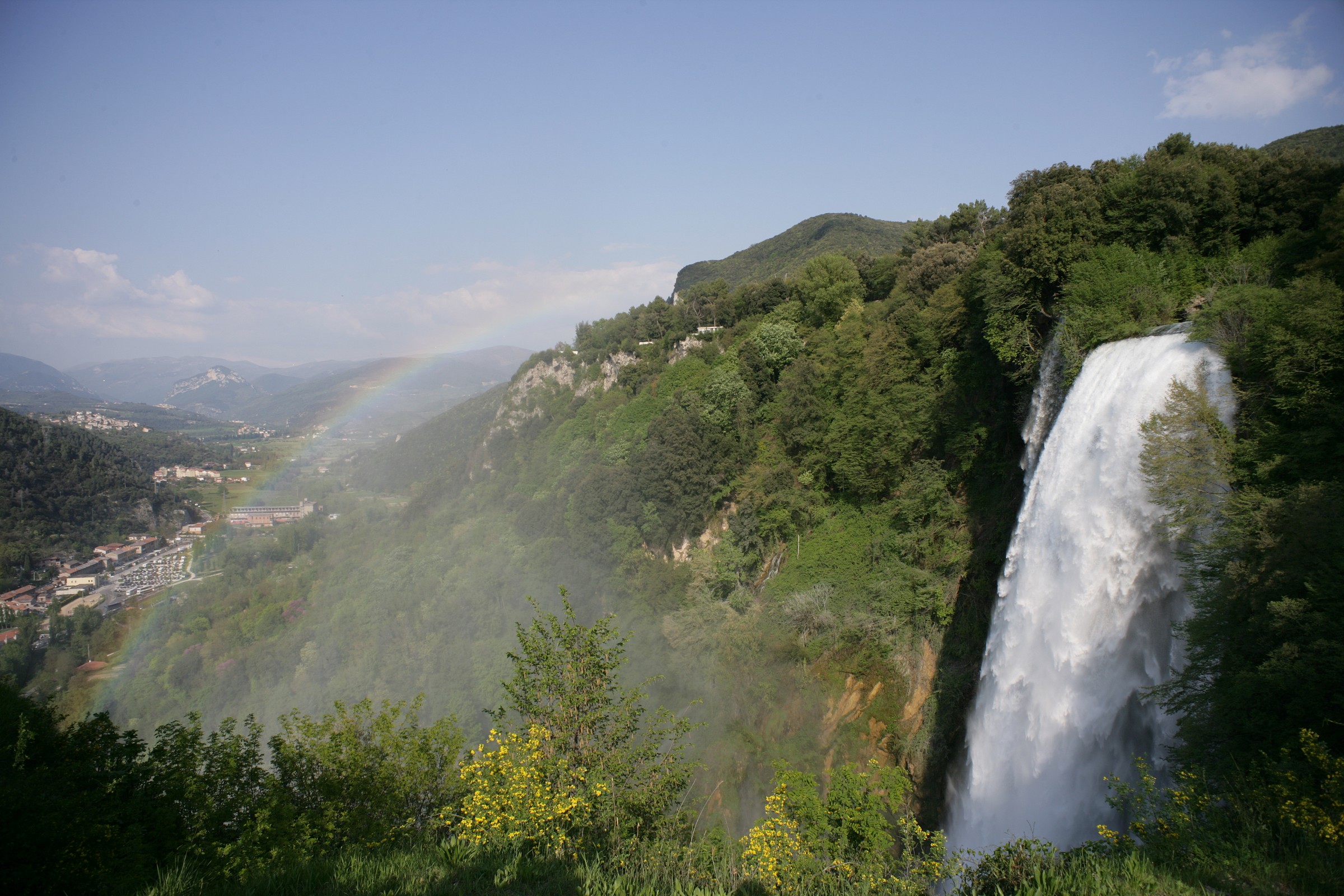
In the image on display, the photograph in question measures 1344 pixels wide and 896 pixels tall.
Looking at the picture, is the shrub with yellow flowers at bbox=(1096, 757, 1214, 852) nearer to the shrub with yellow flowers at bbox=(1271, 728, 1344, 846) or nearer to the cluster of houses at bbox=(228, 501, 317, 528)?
the shrub with yellow flowers at bbox=(1271, 728, 1344, 846)

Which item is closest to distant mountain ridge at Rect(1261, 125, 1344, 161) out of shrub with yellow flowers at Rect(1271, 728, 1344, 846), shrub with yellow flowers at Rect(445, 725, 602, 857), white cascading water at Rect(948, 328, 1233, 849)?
white cascading water at Rect(948, 328, 1233, 849)

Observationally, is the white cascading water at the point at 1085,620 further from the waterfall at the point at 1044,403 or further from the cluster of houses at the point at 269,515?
the cluster of houses at the point at 269,515

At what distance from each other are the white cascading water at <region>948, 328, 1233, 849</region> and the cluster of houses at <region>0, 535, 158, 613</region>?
8809cm

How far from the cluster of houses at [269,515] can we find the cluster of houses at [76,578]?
13780 mm

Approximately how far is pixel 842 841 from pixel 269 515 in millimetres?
117503

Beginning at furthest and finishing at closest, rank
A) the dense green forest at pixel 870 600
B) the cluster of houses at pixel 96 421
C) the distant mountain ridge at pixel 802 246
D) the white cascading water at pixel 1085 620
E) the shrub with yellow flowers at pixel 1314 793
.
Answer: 1. the cluster of houses at pixel 96 421
2. the distant mountain ridge at pixel 802 246
3. the white cascading water at pixel 1085 620
4. the dense green forest at pixel 870 600
5. the shrub with yellow flowers at pixel 1314 793

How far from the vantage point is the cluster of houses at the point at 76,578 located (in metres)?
61.1

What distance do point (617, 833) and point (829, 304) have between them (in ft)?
121

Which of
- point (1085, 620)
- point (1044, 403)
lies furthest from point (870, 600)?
point (1085, 620)

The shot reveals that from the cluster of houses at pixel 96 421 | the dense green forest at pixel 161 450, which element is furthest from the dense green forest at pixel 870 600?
the cluster of houses at pixel 96 421

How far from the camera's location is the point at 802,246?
101750mm

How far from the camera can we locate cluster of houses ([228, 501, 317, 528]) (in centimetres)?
9600

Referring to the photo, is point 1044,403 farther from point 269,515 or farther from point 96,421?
point 96,421

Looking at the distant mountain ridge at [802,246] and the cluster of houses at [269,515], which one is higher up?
the distant mountain ridge at [802,246]
